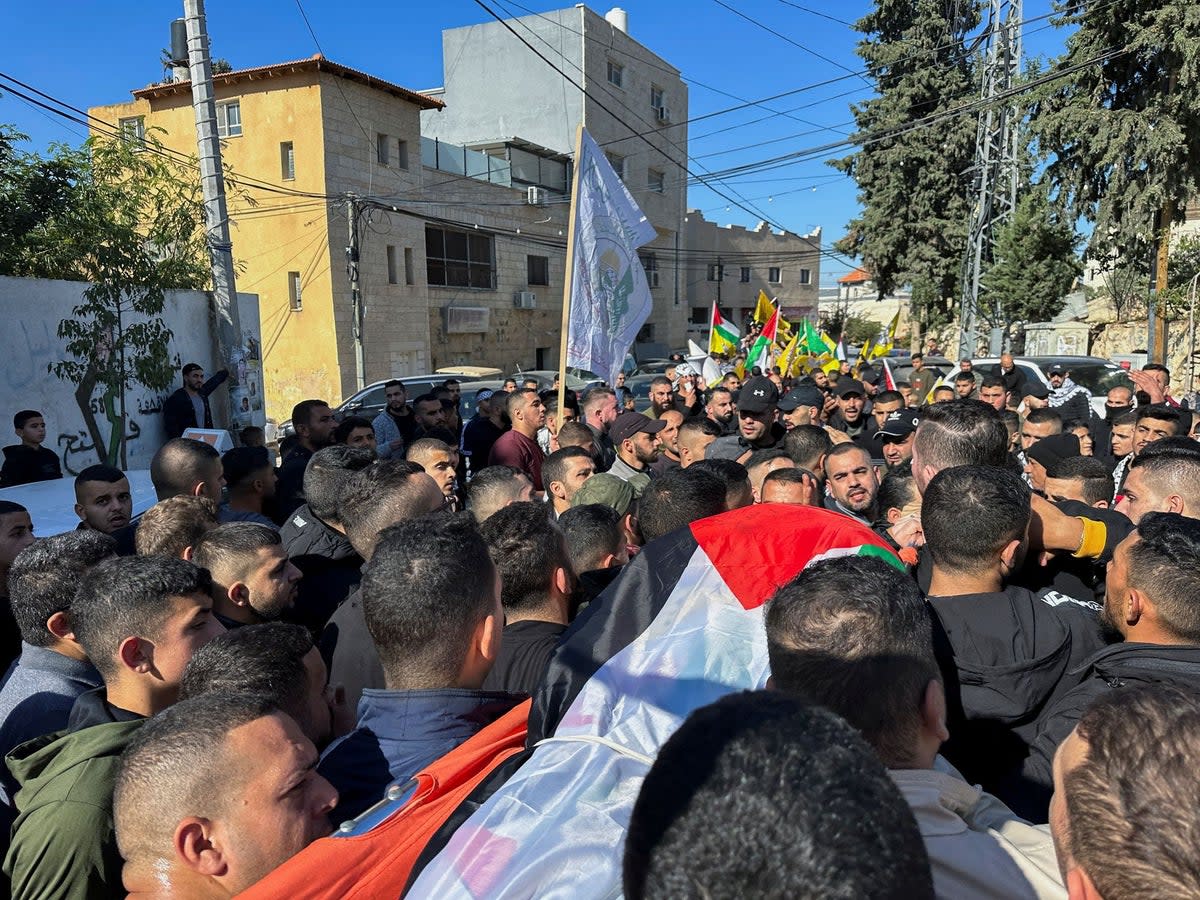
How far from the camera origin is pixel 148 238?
10016 millimetres

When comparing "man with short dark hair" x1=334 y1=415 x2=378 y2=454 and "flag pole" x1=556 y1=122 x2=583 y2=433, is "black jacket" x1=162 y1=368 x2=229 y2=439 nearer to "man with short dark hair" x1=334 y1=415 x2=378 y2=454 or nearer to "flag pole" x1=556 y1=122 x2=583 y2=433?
"man with short dark hair" x1=334 y1=415 x2=378 y2=454

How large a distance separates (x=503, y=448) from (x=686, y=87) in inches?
1462

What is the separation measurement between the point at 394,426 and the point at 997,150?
62.5ft

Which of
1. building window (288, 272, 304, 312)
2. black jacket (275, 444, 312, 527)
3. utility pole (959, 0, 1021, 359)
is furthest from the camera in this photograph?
building window (288, 272, 304, 312)

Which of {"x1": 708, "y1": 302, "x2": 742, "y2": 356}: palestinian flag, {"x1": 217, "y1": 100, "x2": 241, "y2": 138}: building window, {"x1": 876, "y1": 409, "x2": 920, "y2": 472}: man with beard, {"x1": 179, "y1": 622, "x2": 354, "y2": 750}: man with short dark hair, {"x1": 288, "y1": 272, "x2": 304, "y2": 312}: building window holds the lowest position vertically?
{"x1": 179, "y1": 622, "x2": 354, "y2": 750}: man with short dark hair

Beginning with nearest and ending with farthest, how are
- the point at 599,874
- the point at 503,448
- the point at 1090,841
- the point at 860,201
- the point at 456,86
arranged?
1. the point at 1090,841
2. the point at 599,874
3. the point at 503,448
4. the point at 860,201
5. the point at 456,86

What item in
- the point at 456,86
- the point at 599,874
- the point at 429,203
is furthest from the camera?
the point at 456,86

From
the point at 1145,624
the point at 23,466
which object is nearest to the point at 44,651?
the point at 1145,624

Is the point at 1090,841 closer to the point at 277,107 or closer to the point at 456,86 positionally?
the point at 277,107

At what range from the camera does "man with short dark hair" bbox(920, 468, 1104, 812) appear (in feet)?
7.14

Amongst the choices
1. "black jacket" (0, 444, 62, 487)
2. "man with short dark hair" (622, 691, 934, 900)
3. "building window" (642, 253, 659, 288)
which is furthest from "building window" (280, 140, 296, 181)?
"man with short dark hair" (622, 691, 934, 900)

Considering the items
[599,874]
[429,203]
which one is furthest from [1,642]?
[429,203]

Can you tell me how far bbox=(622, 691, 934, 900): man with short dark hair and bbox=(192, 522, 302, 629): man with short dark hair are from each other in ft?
8.09

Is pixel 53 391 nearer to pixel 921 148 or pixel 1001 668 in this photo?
pixel 1001 668
